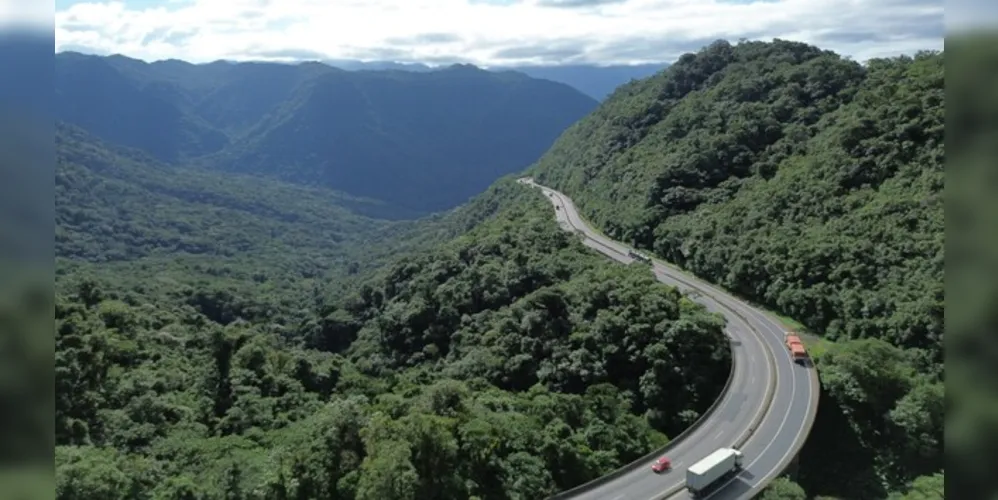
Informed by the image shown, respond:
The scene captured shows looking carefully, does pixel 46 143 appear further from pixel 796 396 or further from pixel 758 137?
pixel 758 137

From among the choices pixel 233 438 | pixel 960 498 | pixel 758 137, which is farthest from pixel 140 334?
pixel 758 137

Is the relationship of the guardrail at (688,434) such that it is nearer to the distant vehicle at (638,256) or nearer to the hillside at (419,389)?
the hillside at (419,389)

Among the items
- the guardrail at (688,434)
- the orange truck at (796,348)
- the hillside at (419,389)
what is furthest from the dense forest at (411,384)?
the orange truck at (796,348)

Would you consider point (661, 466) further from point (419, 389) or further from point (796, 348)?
point (796, 348)

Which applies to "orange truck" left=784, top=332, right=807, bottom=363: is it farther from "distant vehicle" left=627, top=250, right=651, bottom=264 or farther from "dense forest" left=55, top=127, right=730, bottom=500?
"distant vehicle" left=627, top=250, right=651, bottom=264

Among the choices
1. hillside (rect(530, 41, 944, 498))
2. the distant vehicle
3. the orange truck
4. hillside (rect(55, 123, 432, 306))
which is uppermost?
hillside (rect(530, 41, 944, 498))

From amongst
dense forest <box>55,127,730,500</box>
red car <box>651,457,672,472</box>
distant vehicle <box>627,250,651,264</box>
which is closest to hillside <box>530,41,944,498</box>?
distant vehicle <box>627,250,651,264</box>
